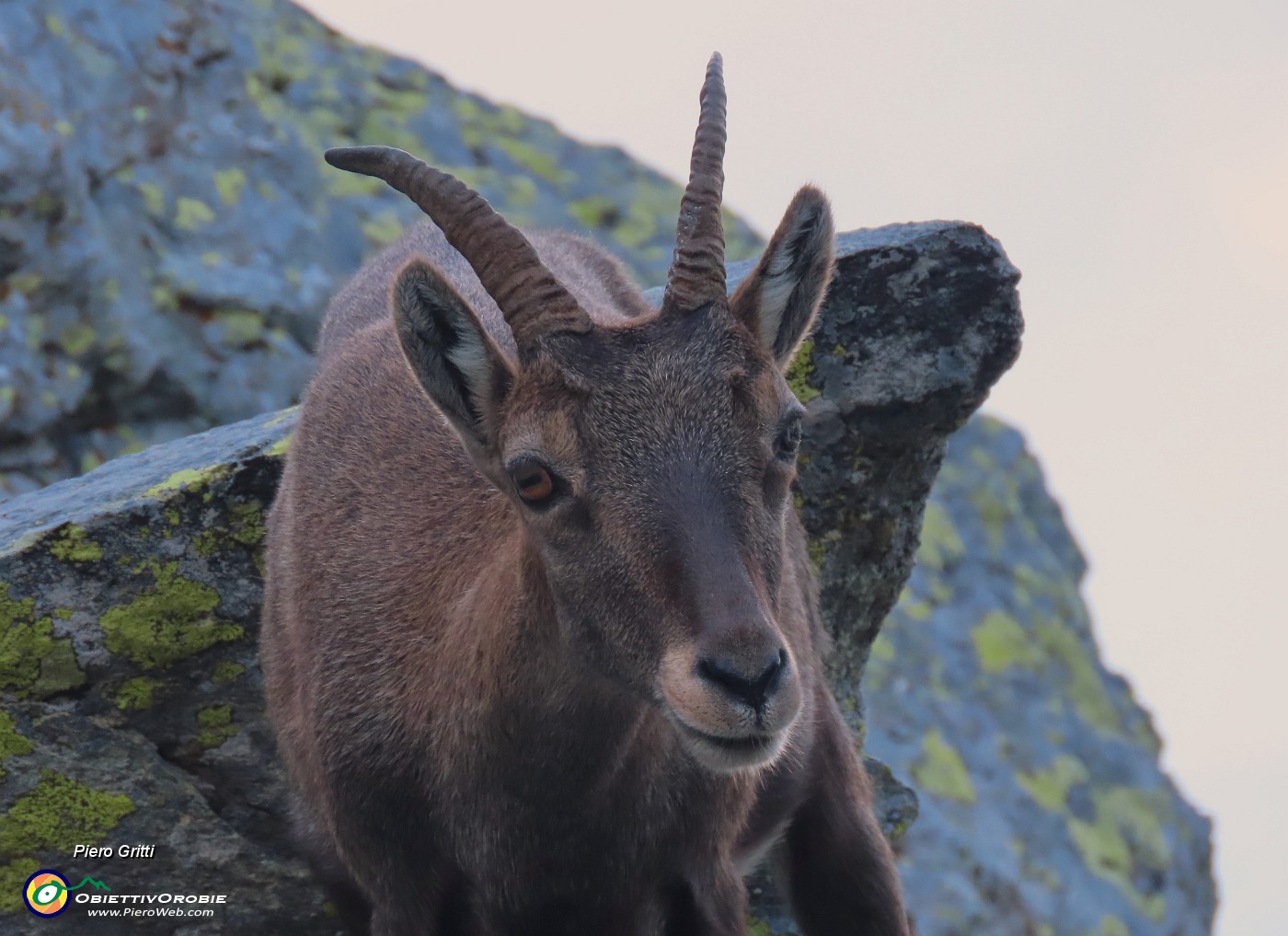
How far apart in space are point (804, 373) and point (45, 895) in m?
4.57

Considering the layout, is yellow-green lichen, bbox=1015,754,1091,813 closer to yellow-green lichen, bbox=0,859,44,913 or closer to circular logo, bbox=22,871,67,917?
circular logo, bbox=22,871,67,917

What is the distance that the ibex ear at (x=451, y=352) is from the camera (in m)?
5.06

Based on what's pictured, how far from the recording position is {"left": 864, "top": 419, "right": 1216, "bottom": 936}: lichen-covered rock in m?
9.95

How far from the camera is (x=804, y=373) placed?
781 centimetres

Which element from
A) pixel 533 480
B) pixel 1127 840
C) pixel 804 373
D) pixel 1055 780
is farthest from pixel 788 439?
pixel 1127 840

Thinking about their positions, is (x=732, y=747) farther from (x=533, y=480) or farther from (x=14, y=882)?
(x=14, y=882)

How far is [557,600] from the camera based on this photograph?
4.95m

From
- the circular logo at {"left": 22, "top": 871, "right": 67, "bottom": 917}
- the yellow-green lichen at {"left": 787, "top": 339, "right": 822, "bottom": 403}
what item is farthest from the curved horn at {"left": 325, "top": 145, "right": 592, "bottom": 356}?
the circular logo at {"left": 22, "top": 871, "right": 67, "bottom": 917}

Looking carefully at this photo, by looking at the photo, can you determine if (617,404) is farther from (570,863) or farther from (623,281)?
(623,281)

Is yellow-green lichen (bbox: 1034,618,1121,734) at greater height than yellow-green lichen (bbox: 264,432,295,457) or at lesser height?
lesser

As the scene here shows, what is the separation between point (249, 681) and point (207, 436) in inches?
67.8

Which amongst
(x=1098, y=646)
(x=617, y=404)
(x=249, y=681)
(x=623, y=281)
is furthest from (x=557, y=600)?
(x=1098, y=646)

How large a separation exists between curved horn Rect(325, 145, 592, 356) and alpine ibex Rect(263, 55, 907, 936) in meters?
0.01

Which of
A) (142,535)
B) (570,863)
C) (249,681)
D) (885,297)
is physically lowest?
(249,681)
